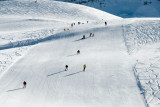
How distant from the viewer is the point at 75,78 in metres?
22.6

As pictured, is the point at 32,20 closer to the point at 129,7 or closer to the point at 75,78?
the point at 75,78

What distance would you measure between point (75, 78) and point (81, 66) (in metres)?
3.06

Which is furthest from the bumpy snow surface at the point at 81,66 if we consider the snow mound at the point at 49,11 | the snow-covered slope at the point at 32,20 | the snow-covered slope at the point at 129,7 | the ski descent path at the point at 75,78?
the snow-covered slope at the point at 129,7

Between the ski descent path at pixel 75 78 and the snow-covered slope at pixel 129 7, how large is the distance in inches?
1765

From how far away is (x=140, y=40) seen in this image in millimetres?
32125

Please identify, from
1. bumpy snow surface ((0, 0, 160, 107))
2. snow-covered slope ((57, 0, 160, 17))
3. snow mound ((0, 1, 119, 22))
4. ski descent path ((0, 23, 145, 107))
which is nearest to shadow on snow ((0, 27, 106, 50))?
bumpy snow surface ((0, 0, 160, 107))

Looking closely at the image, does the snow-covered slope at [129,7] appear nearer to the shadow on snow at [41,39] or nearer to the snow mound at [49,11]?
the snow mound at [49,11]

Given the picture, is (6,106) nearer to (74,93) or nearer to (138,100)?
(74,93)

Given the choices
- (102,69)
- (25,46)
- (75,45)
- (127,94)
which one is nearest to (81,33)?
(75,45)

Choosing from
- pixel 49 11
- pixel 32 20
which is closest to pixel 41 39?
pixel 32 20

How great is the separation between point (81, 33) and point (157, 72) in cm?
1971

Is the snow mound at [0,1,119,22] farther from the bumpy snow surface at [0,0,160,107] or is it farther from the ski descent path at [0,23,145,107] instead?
the ski descent path at [0,23,145,107]

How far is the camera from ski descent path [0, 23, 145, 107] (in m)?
18.7

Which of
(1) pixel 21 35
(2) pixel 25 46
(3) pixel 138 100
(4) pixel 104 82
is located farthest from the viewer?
(1) pixel 21 35
